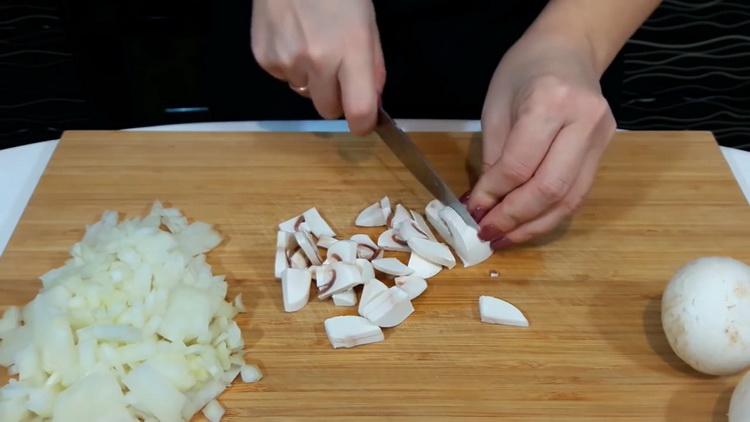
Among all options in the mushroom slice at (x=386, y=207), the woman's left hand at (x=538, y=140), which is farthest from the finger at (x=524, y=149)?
the mushroom slice at (x=386, y=207)

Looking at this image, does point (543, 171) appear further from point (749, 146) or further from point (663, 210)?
point (749, 146)

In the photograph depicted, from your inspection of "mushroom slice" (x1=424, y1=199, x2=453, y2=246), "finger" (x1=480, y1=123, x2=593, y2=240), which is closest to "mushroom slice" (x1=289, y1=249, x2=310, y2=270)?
"mushroom slice" (x1=424, y1=199, x2=453, y2=246)

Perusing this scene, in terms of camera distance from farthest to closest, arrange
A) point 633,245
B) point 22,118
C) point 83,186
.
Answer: point 22,118 → point 83,186 → point 633,245

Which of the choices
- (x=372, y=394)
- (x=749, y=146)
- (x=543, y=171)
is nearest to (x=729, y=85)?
(x=749, y=146)

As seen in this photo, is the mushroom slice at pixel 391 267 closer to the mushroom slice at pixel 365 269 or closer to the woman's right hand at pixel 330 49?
the mushroom slice at pixel 365 269

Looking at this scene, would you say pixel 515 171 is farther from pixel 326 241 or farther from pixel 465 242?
pixel 326 241

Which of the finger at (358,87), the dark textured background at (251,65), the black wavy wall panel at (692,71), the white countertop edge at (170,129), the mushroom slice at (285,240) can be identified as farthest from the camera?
the black wavy wall panel at (692,71)
